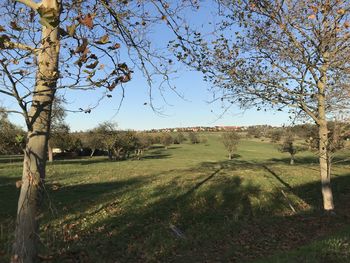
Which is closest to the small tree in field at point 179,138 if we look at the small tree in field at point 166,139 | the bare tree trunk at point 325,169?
the small tree in field at point 166,139

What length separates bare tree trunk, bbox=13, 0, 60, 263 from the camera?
153 inches

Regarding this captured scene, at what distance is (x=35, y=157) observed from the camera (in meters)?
3.95

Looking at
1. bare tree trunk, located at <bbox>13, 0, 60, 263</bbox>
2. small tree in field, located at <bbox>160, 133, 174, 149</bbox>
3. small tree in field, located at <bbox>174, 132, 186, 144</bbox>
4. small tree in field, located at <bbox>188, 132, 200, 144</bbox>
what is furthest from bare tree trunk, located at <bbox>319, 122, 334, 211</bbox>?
small tree in field, located at <bbox>188, 132, 200, 144</bbox>

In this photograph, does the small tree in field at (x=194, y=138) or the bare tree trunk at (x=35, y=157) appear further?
the small tree in field at (x=194, y=138)

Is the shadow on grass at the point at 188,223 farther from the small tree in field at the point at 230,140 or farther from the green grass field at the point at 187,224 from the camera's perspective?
the small tree in field at the point at 230,140

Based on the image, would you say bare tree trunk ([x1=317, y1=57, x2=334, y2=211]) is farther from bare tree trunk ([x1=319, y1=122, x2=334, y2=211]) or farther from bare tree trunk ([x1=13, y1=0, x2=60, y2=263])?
bare tree trunk ([x1=13, y1=0, x2=60, y2=263])

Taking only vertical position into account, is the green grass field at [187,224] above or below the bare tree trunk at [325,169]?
below

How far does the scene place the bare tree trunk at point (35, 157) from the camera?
389 cm

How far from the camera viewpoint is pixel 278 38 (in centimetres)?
1277

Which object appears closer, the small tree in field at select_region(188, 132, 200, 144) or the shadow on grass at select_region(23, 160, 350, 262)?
the shadow on grass at select_region(23, 160, 350, 262)

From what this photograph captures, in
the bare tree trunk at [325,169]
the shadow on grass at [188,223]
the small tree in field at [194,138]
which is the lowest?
the shadow on grass at [188,223]

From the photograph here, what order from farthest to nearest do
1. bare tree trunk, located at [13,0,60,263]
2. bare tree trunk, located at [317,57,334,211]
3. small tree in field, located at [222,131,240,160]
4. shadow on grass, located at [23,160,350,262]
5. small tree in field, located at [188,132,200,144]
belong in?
small tree in field, located at [188,132,200,144] → small tree in field, located at [222,131,240,160] → bare tree trunk, located at [317,57,334,211] → shadow on grass, located at [23,160,350,262] → bare tree trunk, located at [13,0,60,263]

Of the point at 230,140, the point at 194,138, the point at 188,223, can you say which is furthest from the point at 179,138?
the point at 188,223

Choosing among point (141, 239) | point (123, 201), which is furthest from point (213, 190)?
point (141, 239)
